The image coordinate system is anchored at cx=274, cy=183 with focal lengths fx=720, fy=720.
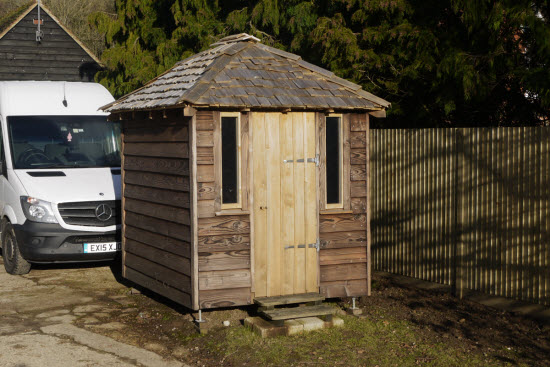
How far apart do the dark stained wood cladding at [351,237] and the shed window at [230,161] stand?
1.09 meters

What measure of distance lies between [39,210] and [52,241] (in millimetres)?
486

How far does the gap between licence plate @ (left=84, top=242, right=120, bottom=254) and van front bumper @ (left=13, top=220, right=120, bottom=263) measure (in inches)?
1.8

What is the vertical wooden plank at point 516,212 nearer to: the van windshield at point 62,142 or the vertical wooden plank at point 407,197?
the vertical wooden plank at point 407,197

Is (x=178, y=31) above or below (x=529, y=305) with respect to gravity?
above

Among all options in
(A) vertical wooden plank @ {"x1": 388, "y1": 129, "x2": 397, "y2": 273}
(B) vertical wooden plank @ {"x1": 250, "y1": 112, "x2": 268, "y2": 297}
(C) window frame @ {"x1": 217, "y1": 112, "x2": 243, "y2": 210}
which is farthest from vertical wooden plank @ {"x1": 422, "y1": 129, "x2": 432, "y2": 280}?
(C) window frame @ {"x1": 217, "y1": 112, "x2": 243, "y2": 210}

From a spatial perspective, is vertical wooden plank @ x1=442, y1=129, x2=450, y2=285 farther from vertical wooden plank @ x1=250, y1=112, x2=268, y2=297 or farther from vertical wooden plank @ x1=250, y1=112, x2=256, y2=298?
vertical wooden plank @ x1=250, y1=112, x2=256, y2=298

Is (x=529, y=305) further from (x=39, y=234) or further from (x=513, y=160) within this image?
(x=39, y=234)

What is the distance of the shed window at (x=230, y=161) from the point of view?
7.72 m

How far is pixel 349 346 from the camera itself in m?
7.20

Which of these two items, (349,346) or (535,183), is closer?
(349,346)

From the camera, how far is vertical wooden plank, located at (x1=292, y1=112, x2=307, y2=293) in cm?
800

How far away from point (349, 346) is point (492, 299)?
7.37 feet

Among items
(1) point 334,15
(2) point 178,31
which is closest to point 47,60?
(2) point 178,31

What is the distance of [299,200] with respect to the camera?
8.05 metres
